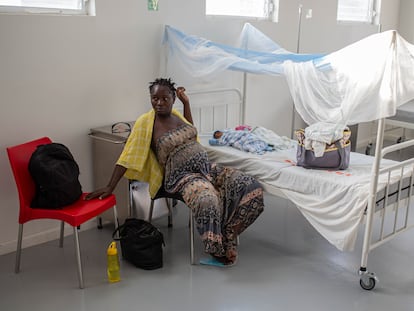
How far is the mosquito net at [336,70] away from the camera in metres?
2.58

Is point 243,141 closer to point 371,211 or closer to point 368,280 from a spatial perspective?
point 371,211

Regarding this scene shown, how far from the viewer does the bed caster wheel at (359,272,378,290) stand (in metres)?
2.82

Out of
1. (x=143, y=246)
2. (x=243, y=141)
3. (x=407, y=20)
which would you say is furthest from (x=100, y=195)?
(x=407, y=20)

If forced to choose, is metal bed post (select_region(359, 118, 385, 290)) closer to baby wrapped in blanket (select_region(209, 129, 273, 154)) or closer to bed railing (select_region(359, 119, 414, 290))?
bed railing (select_region(359, 119, 414, 290))

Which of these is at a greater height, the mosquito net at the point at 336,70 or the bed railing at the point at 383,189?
the mosquito net at the point at 336,70

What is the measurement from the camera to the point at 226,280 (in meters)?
2.95

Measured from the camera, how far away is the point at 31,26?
3129 millimetres

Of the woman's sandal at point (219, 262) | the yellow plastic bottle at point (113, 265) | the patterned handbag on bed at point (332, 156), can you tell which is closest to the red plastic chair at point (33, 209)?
the yellow plastic bottle at point (113, 265)

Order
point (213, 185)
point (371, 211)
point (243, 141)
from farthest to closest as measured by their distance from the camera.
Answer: point (243, 141) → point (213, 185) → point (371, 211)

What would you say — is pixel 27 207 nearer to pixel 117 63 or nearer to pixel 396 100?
pixel 117 63

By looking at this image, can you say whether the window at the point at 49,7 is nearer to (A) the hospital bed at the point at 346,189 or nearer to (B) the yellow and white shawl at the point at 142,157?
(B) the yellow and white shawl at the point at 142,157

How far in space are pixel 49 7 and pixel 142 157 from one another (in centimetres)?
122

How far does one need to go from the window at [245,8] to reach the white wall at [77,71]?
0.15m

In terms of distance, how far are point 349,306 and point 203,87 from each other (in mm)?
2359
